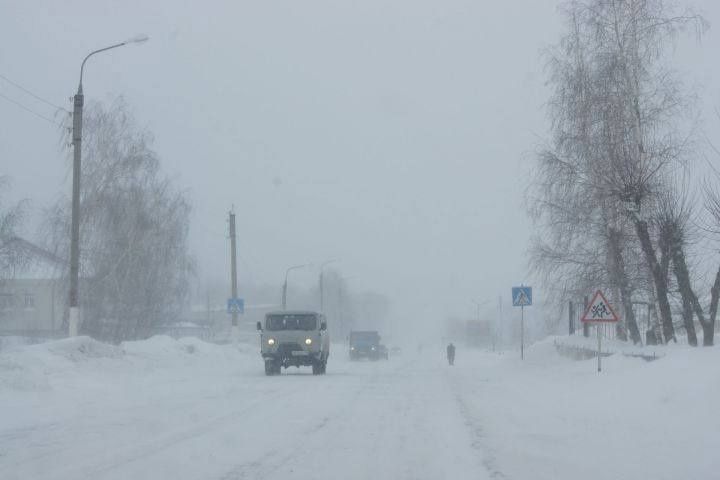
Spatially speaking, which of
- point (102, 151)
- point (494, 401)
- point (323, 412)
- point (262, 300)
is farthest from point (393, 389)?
point (262, 300)

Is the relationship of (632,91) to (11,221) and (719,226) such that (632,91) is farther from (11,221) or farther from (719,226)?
(11,221)

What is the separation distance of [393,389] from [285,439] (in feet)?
37.7

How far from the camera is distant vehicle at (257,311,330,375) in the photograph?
1286 inches

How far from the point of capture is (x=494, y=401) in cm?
2083

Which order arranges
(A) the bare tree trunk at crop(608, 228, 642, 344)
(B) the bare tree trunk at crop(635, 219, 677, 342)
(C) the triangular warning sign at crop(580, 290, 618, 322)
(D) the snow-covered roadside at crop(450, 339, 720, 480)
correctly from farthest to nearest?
(A) the bare tree trunk at crop(608, 228, 642, 344)
(B) the bare tree trunk at crop(635, 219, 677, 342)
(C) the triangular warning sign at crop(580, 290, 618, 322)
(D) the snow-covered roadside at crop(450, 339, 720, 480)

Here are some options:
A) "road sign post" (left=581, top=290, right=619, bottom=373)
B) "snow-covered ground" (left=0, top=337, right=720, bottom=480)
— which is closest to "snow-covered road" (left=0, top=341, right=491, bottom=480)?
"snow-covered ground" (left=0, top=337, right=720, bottom=480)

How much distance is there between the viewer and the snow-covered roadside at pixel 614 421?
35.7 ft

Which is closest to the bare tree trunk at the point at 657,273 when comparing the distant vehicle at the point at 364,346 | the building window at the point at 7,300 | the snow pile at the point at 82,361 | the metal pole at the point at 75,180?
the snow pile at the point at 82,361

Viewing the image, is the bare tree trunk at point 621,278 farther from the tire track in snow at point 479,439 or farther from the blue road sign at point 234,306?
the blue road sign at point 234,306

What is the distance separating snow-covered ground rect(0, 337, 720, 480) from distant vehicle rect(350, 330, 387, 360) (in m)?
35.0

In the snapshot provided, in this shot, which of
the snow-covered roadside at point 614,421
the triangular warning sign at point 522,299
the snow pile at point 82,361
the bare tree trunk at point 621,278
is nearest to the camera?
the snow-covered roadside at point 614,421

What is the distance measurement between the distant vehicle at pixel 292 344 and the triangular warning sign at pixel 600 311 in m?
11.4

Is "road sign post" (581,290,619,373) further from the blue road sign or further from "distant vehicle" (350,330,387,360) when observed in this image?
"distant vehicle" (350,330,387,360)

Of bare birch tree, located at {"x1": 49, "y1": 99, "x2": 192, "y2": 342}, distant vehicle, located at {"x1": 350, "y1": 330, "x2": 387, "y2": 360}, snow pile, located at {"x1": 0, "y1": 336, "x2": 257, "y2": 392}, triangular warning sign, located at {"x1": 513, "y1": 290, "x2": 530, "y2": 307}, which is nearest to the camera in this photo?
snow pile, located at {"x1": 0, "y1": 336, "x2": 257, "y2": 392}
